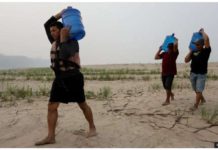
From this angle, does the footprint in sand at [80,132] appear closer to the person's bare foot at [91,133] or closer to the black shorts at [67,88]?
the person's bare foot at [91,133]

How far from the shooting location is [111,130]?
16.7 ft

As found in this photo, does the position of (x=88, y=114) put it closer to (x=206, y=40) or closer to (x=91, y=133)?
(x=91, y=133)

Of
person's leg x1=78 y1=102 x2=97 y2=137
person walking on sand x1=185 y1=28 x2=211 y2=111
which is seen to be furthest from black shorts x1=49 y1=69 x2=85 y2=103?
person walking on sand x1=185 y1=28 x2=211 y2=111

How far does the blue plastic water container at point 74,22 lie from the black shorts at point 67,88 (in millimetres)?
502

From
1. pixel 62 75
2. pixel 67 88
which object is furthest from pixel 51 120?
pixel 62 75

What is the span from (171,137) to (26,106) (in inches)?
143

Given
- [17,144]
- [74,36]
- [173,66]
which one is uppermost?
[74,36]

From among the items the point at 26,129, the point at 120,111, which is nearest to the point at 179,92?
the point at 120,111

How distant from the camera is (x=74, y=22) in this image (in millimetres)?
4332

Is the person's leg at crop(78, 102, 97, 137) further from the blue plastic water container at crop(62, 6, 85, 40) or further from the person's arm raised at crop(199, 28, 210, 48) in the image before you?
the person's arm raised at crop(199, 28, 210, 48)

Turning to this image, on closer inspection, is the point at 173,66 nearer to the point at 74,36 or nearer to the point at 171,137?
the point at 171,137

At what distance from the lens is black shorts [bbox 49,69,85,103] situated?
430 cm

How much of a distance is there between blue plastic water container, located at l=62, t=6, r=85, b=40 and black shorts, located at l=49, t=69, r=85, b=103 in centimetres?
50

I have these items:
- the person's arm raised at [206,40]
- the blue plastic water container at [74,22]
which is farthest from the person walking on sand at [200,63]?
the blue plastic water container at [74,22]
